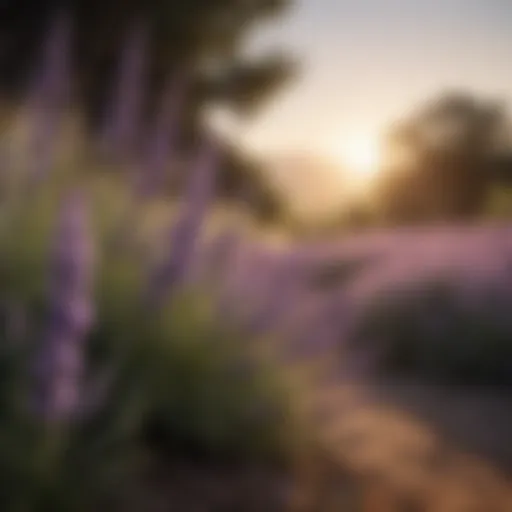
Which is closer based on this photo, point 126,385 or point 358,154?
point 126,385

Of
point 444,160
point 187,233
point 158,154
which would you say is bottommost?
point 187,233

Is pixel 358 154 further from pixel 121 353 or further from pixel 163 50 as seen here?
pixel 163 50

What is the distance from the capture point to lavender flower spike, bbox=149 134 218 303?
0.99 m

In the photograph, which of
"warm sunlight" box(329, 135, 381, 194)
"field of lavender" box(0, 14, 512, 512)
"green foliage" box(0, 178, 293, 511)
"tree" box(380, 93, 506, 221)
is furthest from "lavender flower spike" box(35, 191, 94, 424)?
"tree" box(380, 93, 506, 221)

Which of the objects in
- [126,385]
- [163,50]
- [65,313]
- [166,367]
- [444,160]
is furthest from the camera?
[444,160]

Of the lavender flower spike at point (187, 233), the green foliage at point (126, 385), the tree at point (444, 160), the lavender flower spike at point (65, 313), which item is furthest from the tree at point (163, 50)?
the lavender flower spike at point (65, 313)

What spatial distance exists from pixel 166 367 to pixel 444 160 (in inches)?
131

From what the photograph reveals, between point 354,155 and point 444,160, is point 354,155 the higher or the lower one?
the lower one

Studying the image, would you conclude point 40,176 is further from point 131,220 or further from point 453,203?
point 453,203

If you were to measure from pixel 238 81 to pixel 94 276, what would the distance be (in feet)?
10.2

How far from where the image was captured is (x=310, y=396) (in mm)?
1368

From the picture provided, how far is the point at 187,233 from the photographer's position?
0.99 meters

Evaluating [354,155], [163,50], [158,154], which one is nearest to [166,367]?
[158,154]

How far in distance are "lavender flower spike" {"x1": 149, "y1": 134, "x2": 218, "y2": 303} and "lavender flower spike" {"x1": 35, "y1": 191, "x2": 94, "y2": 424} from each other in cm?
26
